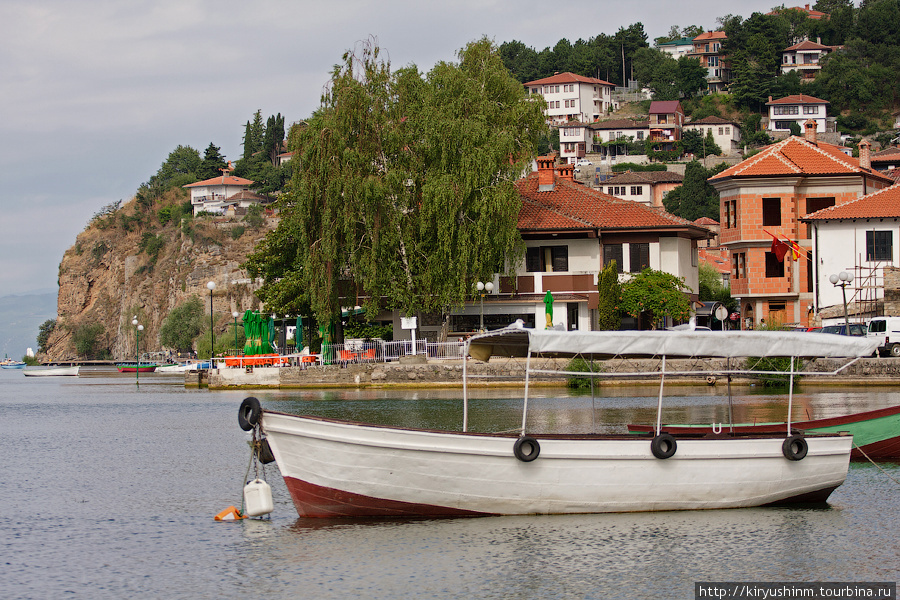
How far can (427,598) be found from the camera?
42.4 ft

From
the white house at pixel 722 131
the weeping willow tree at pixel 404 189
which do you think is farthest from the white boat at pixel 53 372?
the white house at pixel 722 131

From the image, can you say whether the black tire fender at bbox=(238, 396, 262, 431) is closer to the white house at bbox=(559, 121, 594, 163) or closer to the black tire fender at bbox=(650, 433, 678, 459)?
the black tire fender at bbox=(650, 433, 678, 459)

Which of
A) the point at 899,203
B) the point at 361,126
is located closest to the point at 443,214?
the point at 361,126

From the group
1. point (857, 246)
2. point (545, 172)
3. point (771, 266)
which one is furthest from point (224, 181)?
point (857, 246)

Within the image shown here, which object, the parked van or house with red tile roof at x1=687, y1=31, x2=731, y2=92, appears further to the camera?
Answer: house with red tile roof at x1=687, y1=31, x2=731, y2=92

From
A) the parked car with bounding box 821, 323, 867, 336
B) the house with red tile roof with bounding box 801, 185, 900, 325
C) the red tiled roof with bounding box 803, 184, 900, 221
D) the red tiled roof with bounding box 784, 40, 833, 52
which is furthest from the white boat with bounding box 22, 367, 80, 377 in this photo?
the red tiled roof with bounding box 784, 40, 833, 52

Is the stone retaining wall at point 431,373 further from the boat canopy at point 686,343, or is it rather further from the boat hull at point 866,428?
the boat canopy at point 686,343

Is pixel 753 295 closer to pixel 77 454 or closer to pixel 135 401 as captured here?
pixel 135 401

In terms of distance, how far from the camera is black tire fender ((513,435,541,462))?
15646mm

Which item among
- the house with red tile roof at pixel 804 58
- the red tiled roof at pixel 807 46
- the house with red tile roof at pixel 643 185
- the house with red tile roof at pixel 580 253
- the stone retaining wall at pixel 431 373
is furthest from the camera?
the red tiled roof at pixel 807 46

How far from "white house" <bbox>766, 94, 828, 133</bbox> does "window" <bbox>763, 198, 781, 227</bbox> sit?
11192cm

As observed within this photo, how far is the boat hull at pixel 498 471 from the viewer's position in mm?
15789

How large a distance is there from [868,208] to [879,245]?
6.32 ft

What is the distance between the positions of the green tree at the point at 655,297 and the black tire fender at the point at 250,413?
1347 inches
